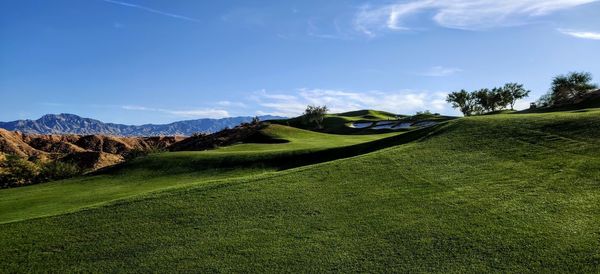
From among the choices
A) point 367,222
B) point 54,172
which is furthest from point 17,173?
point 367,222

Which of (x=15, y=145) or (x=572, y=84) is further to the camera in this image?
(x=15, y=145)

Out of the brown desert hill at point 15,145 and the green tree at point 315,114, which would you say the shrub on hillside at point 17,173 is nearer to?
the green tree at point 315,114

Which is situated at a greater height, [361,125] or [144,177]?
[361,125]

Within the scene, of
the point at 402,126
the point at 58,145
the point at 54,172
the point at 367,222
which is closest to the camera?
the point at 367,222

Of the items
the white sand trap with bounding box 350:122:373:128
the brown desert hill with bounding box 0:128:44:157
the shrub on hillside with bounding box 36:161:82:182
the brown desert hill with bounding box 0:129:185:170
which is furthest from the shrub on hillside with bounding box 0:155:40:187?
the brown desert hill with bounding box 0:128:44:157

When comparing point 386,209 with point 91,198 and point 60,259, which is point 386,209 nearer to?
point 60,259

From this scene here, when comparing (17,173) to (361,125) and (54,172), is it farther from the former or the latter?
(361,125)

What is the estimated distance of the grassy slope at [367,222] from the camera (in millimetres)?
15430

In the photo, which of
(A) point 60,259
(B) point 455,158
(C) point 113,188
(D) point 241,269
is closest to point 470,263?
(D) point 241,269

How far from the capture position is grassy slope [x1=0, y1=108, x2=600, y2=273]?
1543cm

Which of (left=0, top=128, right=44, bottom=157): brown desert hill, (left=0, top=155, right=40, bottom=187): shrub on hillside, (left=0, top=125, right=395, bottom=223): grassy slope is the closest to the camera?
(left=0, top=125, right=395, bottom=223): grassy slope

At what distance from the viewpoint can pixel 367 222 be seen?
18.6 meters

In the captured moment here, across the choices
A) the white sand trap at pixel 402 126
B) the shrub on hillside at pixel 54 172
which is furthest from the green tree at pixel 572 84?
the shrub on hillside at pixel 54 172

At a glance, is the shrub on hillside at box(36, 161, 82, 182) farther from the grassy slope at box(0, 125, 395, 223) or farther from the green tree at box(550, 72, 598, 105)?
the green tree at box(550, 72, 598, 105)
